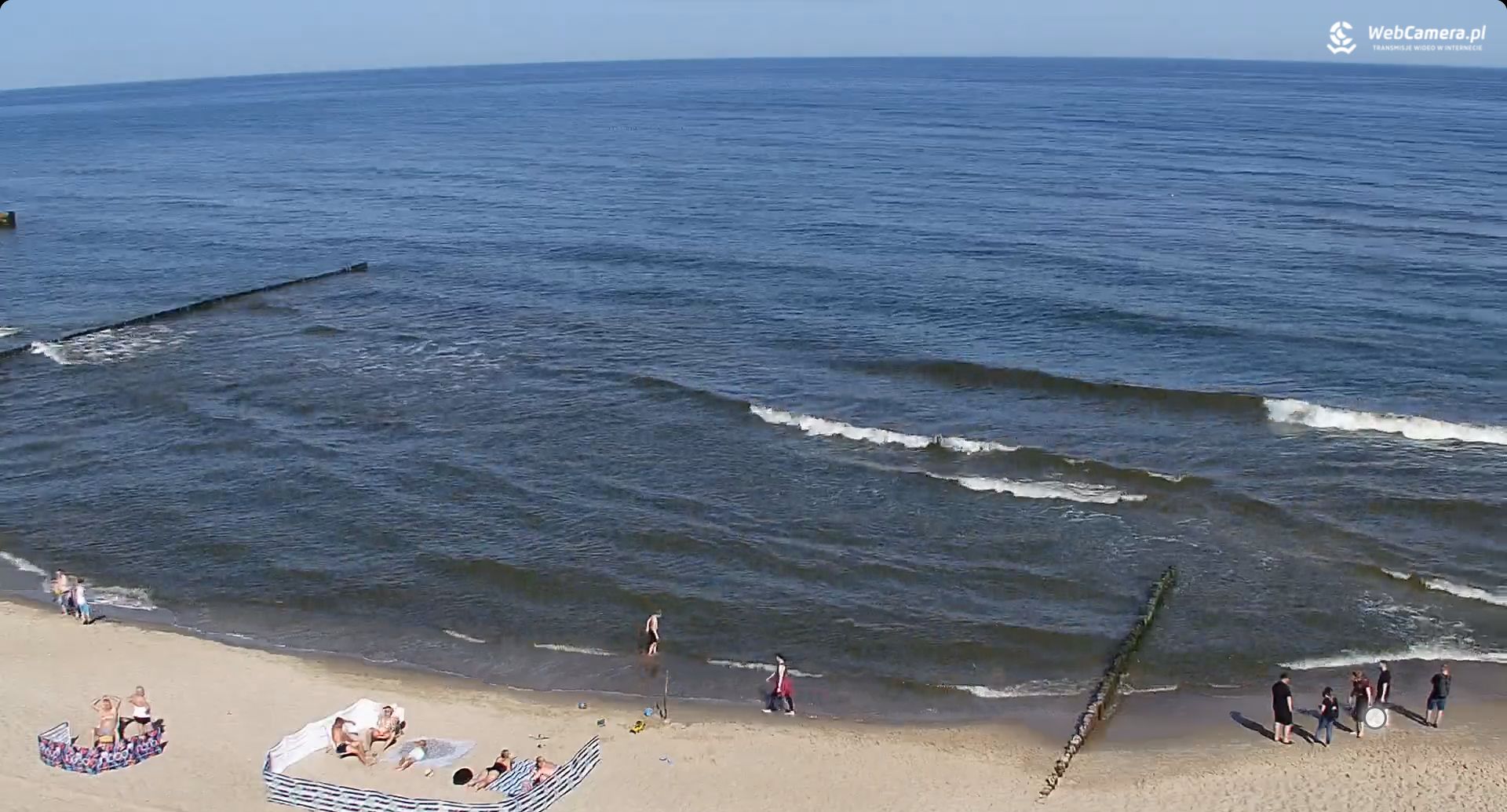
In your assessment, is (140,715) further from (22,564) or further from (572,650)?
(22,564)

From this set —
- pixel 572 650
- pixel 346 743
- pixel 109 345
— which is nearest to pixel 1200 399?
pixel 572 650

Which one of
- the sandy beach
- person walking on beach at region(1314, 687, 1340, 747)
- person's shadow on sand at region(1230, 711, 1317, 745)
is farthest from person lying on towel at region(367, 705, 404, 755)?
person walking on beach at region(1314, 687, 1340, 747)

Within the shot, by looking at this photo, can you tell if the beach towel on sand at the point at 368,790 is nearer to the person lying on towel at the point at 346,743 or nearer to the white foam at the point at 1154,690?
the person lying on towel at the point at 346,743

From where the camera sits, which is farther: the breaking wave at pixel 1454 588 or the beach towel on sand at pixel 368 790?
the breaking wave at pixel 1454 588

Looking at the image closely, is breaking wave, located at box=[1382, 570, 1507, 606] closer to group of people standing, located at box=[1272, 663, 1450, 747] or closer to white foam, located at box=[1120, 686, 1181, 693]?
group of people standing, located at box=[1272, 663, 1450, 747]

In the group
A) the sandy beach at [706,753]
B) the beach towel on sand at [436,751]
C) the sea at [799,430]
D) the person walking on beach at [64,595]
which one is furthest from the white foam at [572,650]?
the person walking on beach at [64,595]

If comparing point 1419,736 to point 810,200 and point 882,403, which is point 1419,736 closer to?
point 882,403

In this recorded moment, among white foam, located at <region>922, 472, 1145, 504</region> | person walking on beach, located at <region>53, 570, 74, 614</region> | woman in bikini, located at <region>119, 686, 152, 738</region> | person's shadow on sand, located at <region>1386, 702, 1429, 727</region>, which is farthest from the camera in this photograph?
white foam, located at <region>922, 472, 1145, 504</region>

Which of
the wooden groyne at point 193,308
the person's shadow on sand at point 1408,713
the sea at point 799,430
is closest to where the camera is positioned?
the person's shadow on sand at point 1408,713
